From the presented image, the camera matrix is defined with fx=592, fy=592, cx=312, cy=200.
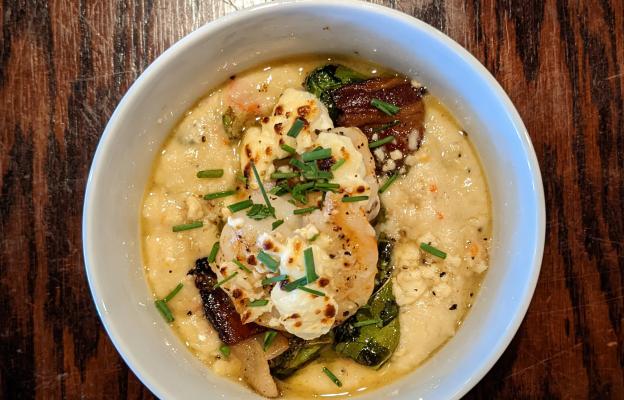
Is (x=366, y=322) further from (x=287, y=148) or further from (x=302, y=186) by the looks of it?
(x=287, y=148)

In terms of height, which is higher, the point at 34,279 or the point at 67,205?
the point at 67,205

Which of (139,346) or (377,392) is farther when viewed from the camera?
(377,392)

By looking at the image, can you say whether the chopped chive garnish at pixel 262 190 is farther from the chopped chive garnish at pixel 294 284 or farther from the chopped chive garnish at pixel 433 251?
the chopped chive garnish at pixel 433 251

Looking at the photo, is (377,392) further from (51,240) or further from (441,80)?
(51,240)

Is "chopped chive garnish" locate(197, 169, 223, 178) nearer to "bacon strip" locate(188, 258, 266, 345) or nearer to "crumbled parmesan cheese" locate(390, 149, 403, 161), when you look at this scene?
"bacon strip" locate(188, 258, 266, 345)

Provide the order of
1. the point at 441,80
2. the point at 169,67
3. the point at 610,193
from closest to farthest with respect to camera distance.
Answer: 1. the point at 169,67
2. the point at 441,80
3. the point at 610,193

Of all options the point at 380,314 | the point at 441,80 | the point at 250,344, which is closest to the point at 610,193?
the point at 441,80
